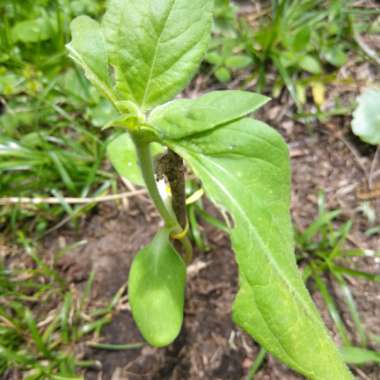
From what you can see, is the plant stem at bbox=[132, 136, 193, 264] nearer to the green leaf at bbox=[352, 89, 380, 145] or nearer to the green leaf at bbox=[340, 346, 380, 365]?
the green leaf at bbox=[340, 346, 380, 365]

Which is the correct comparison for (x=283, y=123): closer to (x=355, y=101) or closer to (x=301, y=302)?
(x=355, y=101)

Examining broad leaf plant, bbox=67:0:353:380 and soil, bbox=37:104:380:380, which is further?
soil, bbox=37:104:380:380

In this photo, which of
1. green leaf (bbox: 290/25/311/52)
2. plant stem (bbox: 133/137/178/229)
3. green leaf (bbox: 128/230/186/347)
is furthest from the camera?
green leaf (bbox: 290/25/311/52)

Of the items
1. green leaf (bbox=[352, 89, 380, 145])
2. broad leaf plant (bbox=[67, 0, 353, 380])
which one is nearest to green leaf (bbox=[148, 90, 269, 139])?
broad leaf plant (bbox=[67, 0, 353, 380])

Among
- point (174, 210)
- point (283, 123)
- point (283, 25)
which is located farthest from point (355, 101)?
point (174, 210)

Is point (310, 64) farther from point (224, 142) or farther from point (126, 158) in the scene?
point (224, 142)

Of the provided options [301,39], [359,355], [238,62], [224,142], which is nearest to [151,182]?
[224,142]
